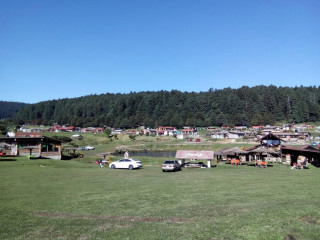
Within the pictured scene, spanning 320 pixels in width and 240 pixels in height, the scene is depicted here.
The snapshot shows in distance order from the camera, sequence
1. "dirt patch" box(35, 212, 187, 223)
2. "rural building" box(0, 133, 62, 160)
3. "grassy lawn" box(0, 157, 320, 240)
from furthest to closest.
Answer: "rural building" box(0, 133, 62, 160) < "dirt patch" box(35, 212, 187, 223) < "grassy lawn" box(0, 157, 320, 240)

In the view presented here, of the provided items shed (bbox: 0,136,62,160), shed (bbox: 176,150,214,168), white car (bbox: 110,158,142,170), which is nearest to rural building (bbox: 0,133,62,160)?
shed (bbox: 0,136,62,160)

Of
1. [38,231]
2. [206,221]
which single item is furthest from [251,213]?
[38,231]

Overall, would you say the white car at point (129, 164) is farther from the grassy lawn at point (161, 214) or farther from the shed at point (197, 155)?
the grassy lawn at point (161, 214)

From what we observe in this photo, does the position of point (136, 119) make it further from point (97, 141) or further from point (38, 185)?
point (38, 185)

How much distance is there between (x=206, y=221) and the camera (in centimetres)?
1093

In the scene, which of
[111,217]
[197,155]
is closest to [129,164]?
[197,155]

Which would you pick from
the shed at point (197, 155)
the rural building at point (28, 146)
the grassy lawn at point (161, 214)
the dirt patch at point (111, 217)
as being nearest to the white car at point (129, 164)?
the shed at point (197, 155)

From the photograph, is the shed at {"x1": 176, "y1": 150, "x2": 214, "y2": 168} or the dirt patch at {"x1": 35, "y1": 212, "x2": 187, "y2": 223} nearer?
the dirt patch at {"x1": 35, "y1": 212, "x2": 187, "y2": 223}

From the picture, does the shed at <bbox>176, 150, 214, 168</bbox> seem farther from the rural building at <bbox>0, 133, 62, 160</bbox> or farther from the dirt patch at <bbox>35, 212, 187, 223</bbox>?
the dirt patch at <bbox>35, 212, 187, 223</bbox>

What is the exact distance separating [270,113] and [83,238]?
203m

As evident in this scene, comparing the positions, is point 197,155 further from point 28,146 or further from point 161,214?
point 161,214

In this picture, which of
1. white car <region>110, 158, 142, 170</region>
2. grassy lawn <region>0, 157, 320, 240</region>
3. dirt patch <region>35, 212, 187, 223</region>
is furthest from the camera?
white car <region>110, 158, 142, 170</region>

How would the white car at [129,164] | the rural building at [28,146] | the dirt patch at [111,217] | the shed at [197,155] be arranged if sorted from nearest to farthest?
the dirt patch at [111,217] < the white car at [129,164] < the shed at [197,155] < the rural building at [28,146]

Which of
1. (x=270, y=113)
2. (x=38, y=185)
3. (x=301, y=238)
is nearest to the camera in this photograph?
(x=301, y=238)
